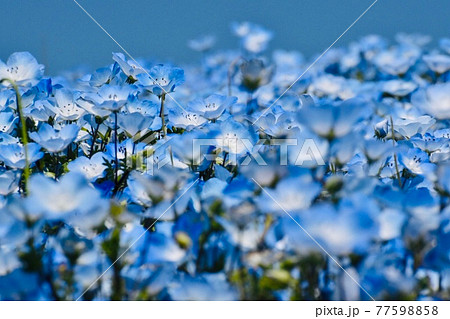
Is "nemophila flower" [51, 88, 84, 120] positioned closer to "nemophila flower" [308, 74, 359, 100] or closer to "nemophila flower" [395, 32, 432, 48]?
"nemophila flower" [308, 74, 359, 100]

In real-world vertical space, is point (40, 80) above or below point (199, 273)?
above

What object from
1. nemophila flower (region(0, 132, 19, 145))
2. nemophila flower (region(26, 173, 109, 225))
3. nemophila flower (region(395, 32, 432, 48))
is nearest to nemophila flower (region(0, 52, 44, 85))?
nemophila flower (region(0, 132, 19, 145))

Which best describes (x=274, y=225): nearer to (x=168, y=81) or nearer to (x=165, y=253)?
(x=165, y=253)

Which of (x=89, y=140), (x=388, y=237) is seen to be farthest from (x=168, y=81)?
(x=388, y=237)

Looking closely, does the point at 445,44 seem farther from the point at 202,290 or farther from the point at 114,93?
the point at 202,290

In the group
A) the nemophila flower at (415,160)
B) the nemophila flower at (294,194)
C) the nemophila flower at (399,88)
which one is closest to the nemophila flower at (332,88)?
the nemophila flower at (399,88)
